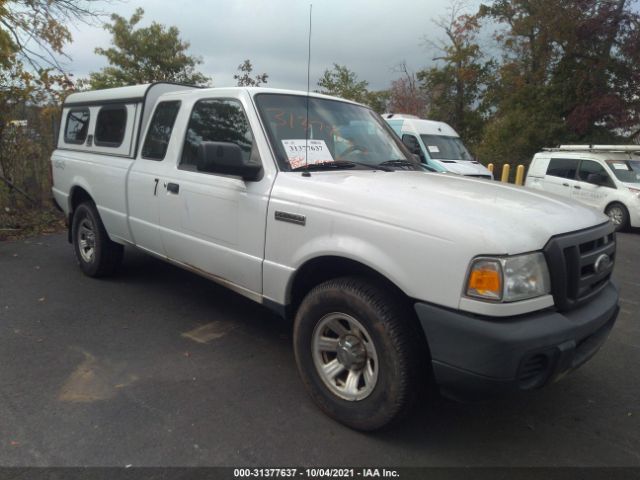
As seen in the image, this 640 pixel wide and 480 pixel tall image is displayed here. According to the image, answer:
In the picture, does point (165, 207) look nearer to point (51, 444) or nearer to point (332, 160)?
point (332, 160)

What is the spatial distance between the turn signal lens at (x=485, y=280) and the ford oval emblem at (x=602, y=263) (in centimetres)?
79

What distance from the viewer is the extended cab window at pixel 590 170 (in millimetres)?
11078

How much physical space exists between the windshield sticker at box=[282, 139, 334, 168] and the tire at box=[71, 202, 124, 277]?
9.10ft

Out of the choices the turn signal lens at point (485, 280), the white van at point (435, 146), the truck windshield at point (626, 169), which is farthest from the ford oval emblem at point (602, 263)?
the truck windshield at point (626, 169)

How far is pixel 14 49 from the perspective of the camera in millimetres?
7309

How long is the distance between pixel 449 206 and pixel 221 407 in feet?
5.98

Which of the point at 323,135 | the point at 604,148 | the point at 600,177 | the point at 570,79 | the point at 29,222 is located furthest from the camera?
the point at 570,79

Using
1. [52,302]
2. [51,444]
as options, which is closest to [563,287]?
[51,444]

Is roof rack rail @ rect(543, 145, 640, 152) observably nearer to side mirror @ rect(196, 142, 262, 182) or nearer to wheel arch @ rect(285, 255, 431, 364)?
wheel arch @ rect(285, 255, 431, 364)

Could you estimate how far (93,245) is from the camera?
5324 mm

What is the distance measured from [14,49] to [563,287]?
324 inches

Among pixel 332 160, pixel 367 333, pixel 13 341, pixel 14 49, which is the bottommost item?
pixel 13 341

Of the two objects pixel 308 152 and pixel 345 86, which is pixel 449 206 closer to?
pixel 308 152

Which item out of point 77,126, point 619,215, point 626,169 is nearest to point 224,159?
point 77,126
